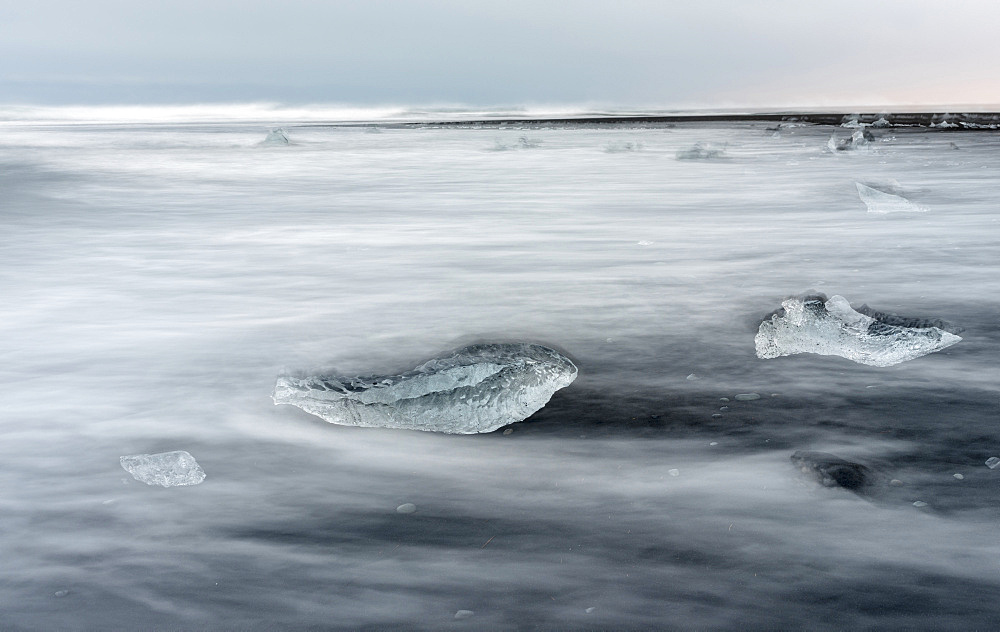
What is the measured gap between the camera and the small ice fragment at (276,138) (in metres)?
39.8

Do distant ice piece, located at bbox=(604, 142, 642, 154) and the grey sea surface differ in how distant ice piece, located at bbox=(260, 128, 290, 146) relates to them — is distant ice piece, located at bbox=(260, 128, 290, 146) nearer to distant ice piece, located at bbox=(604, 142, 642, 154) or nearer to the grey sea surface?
distant ice piece, located at bbox=(604, 142, 642, 154)

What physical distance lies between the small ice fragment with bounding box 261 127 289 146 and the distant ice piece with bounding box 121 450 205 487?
3776 centimetres

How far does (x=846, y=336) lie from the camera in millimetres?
4805

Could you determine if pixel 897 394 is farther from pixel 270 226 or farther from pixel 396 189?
pixel 396 189

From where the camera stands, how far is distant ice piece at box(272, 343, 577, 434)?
371 cm

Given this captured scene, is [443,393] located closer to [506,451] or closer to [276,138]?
[506,451]

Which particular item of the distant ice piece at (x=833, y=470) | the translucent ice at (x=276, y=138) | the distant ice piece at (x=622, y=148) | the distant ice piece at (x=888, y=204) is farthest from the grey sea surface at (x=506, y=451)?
the translucent ice at (x=276, y=138)

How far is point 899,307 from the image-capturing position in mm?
5688

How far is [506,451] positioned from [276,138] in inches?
1578

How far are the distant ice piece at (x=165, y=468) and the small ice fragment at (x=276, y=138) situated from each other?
37763 millimetres

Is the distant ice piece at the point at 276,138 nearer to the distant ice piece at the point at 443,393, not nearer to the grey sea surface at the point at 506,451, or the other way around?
the grey sea surface at the point at 506,451

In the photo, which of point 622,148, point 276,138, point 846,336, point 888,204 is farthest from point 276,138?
point 846,336

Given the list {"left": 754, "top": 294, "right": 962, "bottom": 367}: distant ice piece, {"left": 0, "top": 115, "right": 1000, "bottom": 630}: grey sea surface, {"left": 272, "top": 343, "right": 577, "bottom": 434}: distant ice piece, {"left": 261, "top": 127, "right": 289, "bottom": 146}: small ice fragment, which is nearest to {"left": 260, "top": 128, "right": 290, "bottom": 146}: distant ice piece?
{"left": 261, "top": 127, "right": 289, "bottom": 146}: small ice fragment

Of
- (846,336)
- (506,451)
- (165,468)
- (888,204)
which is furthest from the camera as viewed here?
(888,204)
